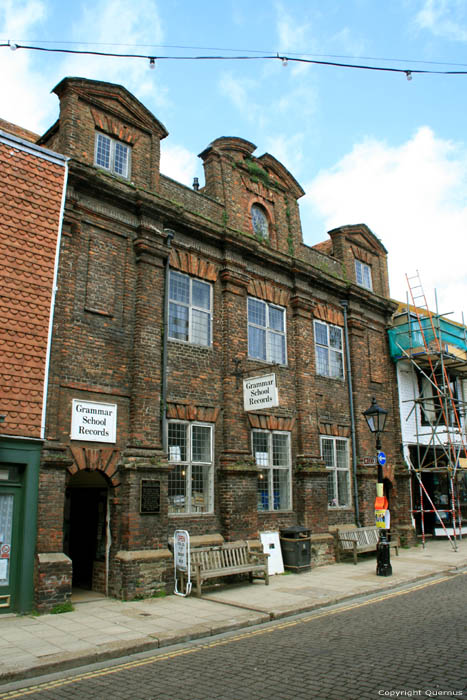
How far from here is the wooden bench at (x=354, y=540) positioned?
51.7 feet

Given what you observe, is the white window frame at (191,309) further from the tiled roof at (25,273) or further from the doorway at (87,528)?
the doorway at (87,528)

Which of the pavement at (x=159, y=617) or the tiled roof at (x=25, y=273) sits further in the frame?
the tiled roof at (x=25, y=273)

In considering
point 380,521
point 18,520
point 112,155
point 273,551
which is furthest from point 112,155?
point 380,521

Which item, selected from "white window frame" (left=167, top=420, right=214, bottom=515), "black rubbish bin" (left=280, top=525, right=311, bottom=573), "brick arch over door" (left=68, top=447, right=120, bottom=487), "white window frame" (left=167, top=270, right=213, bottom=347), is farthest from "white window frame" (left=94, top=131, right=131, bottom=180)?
"black rubbish bin" (left=280, top=525, right=311, bottom=573)

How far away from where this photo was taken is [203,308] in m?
14.4

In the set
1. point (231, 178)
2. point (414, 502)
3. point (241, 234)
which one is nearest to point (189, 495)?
point (241, 234)

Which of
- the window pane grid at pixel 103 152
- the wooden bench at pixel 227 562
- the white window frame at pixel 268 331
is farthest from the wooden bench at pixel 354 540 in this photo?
the window pane grid at pixel 103 152

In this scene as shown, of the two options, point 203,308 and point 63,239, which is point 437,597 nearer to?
point 203,308

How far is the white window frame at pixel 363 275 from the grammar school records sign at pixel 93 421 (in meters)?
11.6

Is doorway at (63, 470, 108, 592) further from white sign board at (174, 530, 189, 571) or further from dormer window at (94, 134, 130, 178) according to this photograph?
dormer window at (94, 134, 130, 178)

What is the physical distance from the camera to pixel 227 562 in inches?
489

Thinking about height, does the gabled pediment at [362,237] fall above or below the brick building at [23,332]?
above

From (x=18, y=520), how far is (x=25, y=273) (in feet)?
14.8

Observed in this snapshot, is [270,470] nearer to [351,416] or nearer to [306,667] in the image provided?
[351,416]
